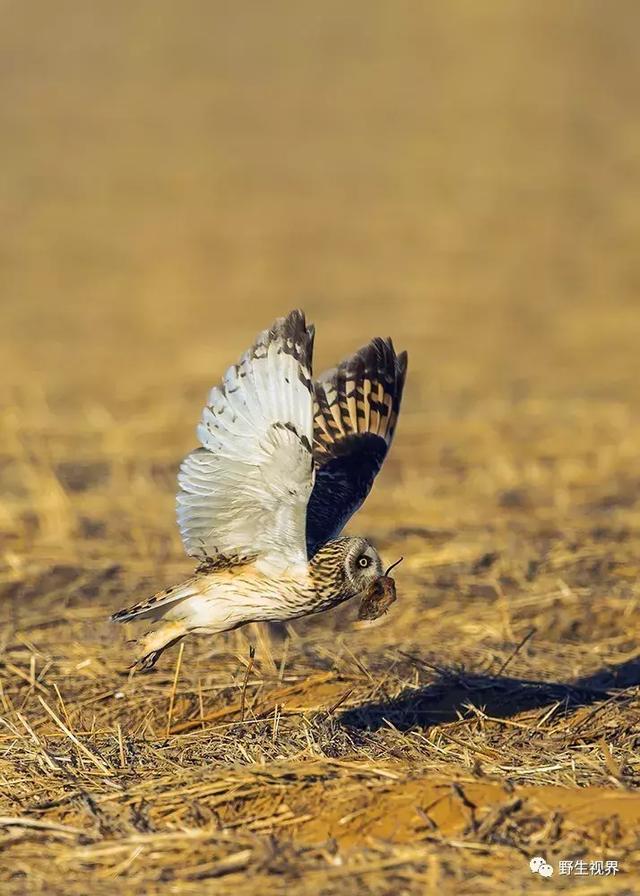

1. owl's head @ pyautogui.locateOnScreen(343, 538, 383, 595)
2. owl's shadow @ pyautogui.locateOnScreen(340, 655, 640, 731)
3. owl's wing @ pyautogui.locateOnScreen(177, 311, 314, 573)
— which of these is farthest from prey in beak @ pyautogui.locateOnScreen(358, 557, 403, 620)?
owl's shadow @ pyautogui.locateOnScreen(340, 655, 640, 731)

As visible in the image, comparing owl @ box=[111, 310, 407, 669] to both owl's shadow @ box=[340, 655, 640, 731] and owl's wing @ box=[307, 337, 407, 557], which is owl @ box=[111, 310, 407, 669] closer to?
owl's wing @ box=[307, 337, 407, 557]

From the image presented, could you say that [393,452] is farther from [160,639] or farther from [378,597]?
[378,597]

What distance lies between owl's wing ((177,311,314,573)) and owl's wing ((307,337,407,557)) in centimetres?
67

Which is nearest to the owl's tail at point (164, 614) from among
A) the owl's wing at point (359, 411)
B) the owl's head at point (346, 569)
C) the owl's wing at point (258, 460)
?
the owl's wing at point (258, 460)

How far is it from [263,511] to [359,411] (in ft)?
3.81

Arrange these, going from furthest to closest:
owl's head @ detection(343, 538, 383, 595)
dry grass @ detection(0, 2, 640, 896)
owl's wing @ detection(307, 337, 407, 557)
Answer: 1. owl's wing @ detection(307, 337, 407, 557)
2. owl's head @ detection(343, 538, 383, 595)
3. dry grass @ detection(0, 2, 640, 896)

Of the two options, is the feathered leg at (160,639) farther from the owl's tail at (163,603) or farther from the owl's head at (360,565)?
the owl's head at (360,565)

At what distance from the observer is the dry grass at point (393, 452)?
4453 millimetres

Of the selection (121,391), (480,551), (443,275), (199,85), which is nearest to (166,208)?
(443,275)

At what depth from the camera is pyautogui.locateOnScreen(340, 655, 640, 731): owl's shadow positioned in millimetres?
5898

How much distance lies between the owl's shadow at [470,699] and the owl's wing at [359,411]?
0.93m

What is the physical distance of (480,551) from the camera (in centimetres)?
891

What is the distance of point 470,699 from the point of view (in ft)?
20.1

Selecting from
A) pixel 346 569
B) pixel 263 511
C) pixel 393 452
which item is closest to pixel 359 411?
pixel 263 511
